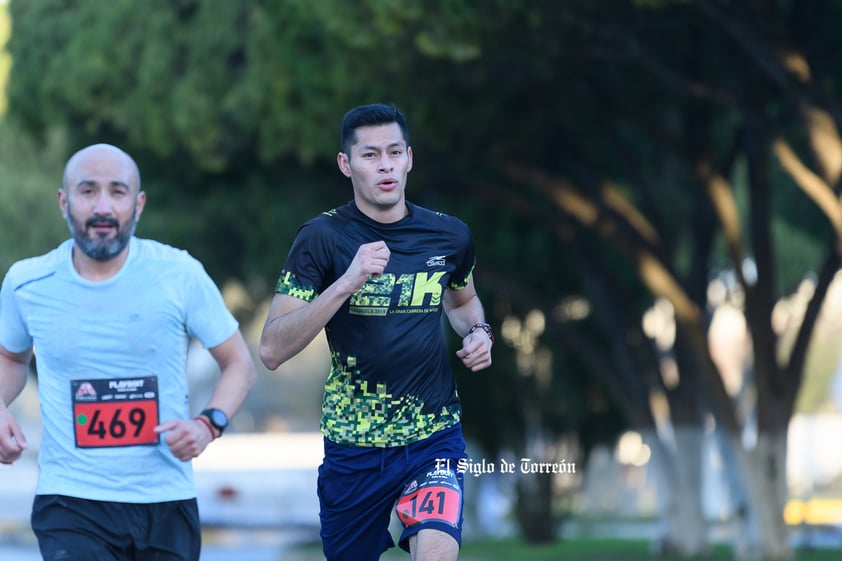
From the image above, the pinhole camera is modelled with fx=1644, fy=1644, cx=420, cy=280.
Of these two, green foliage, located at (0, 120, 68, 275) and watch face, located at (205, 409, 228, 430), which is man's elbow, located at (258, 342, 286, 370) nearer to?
watch face, located at (205, 409, 228, 430)

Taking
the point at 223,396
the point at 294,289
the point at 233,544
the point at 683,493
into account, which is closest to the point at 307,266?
the point at 294,289

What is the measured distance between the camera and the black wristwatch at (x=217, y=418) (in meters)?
5.60

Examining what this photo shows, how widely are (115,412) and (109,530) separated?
0.40 m

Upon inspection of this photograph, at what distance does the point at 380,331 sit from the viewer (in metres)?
5.83

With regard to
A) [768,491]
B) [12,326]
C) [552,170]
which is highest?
[552,170]

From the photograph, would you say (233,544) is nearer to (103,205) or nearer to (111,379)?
(111,379)

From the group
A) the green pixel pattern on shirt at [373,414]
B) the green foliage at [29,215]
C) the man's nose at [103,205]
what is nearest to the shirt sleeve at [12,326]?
the man's nose at [103,205]

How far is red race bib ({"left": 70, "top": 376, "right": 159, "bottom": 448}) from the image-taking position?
18.2 ft

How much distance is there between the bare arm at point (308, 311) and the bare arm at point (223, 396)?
0.37ft

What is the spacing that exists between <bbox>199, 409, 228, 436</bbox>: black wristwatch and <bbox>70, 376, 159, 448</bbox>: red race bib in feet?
0.59

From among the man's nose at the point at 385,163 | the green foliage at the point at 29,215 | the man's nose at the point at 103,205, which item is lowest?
the man's nose at the point at 103,205

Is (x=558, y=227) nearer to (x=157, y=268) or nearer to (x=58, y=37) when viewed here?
(x=58, y=37)

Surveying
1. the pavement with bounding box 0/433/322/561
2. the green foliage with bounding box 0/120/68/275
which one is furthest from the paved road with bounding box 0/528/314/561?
the green foliage with bounding box 0/120/68/275

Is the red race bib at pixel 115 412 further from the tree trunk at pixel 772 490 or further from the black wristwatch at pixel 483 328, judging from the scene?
the tree trunk at pixel 772 490
